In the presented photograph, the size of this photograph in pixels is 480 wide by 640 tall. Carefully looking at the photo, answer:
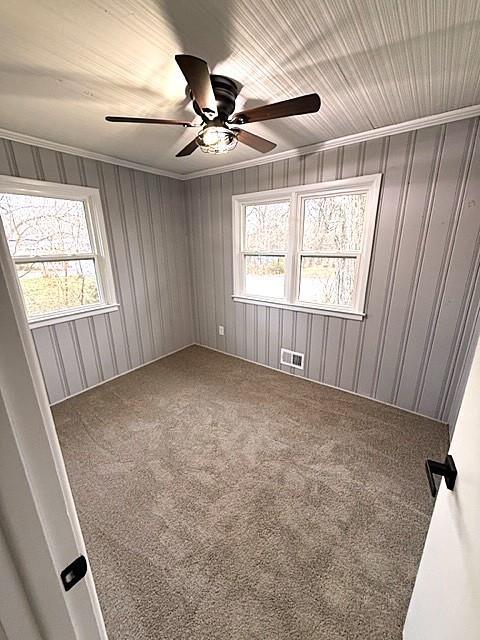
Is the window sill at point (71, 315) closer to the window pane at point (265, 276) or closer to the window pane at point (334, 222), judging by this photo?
the window pane at point (265, 276)

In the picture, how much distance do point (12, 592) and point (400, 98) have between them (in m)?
2.59

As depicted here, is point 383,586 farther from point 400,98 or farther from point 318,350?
point 400,98

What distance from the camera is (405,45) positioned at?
121cm

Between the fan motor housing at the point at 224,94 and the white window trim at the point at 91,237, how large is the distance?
1637mm

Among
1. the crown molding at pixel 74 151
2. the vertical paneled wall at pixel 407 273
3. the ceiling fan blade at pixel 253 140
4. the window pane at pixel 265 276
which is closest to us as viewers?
the ceiling fan blade at pixel 253 140

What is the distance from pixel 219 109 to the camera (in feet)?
5.08

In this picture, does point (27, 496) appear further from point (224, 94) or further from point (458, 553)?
point (224, 94)

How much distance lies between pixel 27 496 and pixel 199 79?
1.54 meters

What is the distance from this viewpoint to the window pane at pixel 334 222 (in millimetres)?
2420

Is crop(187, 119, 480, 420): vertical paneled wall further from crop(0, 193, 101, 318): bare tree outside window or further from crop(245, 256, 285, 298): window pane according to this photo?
crop(0, 193, 101, 318): bare tree outside window

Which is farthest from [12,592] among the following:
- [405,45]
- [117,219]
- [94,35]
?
[117,219]

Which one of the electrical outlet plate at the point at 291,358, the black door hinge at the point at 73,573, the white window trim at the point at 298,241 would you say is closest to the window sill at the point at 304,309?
the white window trim at the point at 298,241

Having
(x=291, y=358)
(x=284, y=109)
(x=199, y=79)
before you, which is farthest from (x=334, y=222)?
(x=199, y=79)

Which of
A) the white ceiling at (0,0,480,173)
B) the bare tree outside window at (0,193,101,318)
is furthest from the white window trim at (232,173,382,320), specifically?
the bare tree outside window at (0,193,101,318)
